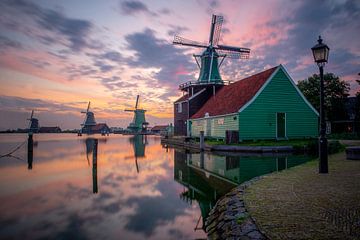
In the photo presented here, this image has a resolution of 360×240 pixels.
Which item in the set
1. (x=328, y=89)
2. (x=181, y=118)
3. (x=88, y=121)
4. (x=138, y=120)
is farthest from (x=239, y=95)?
(x=88, y=121)

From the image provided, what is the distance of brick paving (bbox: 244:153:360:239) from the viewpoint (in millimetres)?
3650

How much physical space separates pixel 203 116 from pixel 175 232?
24.3 metres

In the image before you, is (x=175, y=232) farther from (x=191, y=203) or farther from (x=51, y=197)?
(x=51, y=197)

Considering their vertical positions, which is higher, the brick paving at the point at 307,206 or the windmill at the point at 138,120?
the windmill at the point at 138,120

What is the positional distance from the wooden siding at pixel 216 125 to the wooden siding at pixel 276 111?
110cm

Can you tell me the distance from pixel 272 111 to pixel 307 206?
18.1 metres

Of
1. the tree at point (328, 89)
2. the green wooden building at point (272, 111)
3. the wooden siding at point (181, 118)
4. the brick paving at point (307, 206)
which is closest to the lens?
the brick paving at point (307, 206)

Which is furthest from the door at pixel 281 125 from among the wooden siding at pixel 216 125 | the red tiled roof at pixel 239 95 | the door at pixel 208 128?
the door at pixel 208 128

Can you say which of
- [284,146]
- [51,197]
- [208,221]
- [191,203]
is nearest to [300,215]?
[208,221]

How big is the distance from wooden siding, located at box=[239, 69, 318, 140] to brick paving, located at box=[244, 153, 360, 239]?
45.5 ft

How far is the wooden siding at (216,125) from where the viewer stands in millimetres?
21969

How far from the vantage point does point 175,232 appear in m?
5.46

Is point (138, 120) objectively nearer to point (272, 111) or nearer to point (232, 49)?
point (232, 49)

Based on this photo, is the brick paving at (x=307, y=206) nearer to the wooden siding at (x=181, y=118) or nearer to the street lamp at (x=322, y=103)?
the street lamp at (x=322, y=103)
